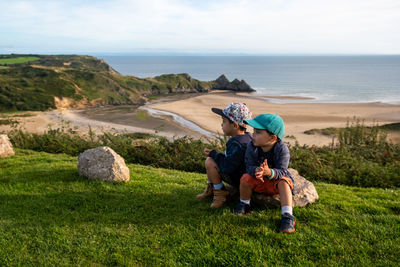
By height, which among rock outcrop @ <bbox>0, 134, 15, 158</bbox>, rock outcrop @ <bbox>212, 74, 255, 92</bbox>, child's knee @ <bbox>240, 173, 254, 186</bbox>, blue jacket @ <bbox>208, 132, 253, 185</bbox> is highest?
blue jacket @ <bbox>208, 132, 253, 185</bbox>

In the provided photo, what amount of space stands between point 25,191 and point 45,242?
2.71 m

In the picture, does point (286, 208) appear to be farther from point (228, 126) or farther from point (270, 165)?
point (228, 126)

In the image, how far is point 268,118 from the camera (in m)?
4.74

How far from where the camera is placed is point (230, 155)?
5.22 m

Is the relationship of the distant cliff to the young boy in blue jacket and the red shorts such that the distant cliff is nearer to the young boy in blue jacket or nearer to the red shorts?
the young boy in blue jacket

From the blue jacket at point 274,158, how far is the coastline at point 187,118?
20504 mm

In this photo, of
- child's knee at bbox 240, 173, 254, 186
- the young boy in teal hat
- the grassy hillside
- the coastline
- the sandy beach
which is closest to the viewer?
the young boy in teal hat

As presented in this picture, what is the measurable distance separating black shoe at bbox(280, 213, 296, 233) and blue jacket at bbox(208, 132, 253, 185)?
114cm

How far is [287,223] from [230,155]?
4.78 ft

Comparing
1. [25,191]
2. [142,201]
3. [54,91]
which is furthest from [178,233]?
[54,91]

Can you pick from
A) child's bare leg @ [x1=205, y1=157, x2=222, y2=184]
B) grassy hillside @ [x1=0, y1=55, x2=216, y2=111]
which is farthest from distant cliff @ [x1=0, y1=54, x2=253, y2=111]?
child's bare leg @ [x1=205, y1=157, x2=222, y2=184]

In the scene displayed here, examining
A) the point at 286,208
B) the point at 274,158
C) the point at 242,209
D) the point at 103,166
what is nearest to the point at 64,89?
the point at 103,166

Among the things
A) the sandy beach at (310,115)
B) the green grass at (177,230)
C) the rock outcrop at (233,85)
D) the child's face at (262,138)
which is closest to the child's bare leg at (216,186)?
the green grass at (177,230)

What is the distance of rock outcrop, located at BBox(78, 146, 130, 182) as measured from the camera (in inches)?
283
